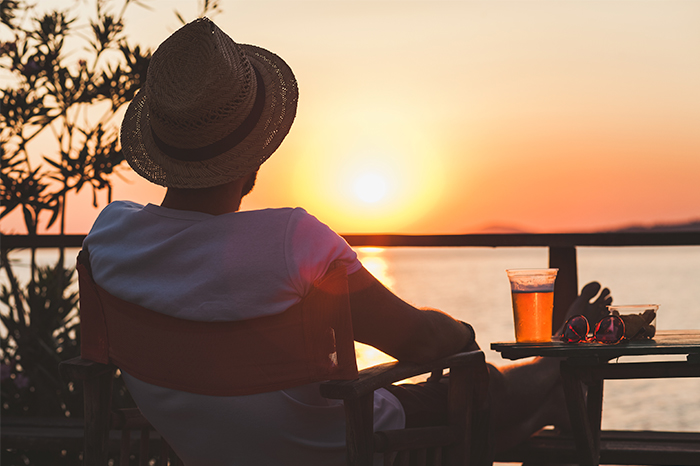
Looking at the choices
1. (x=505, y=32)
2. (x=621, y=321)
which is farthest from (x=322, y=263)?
(x=505, y=32)

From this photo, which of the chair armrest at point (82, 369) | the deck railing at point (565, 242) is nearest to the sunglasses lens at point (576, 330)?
the deck railing at point (565, 242)

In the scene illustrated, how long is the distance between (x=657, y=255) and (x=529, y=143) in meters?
47.7

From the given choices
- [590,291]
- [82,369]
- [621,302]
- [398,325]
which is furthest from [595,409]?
[621,302]

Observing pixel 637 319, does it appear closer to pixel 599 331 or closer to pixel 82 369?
pixel 599 331

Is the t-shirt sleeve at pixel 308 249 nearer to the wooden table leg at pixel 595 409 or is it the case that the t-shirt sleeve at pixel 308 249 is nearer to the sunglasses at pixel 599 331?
the sunglasses at pixel 599 331

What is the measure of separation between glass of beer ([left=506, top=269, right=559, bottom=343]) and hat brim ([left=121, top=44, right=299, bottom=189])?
2.48 ft

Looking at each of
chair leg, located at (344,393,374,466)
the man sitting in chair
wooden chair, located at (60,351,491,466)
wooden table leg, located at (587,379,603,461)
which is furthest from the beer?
chair leg, located at (344,393,374,466)

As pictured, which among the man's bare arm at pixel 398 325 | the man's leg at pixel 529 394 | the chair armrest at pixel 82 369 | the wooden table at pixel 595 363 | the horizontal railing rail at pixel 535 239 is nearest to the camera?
the man's bare arm at pixel 398 325

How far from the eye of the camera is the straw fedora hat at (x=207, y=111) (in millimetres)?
1387

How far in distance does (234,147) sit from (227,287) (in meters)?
0.31

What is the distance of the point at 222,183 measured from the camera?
1.39 meters

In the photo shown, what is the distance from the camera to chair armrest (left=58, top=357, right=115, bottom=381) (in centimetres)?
152

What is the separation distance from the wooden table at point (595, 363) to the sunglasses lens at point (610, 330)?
0.08 feet

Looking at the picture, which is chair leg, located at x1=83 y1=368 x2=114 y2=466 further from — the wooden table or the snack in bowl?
the snack in bowl
